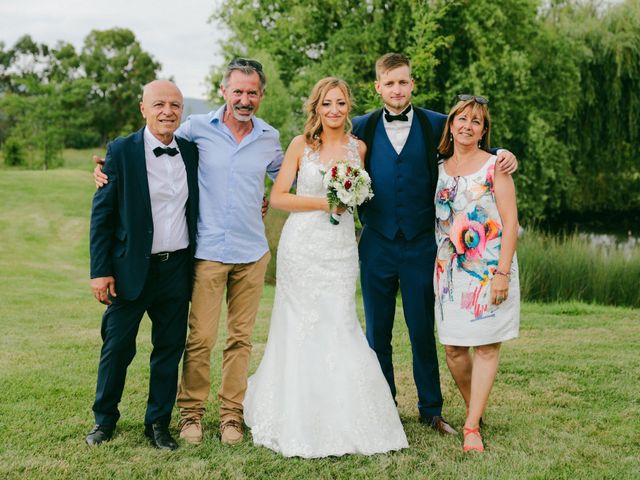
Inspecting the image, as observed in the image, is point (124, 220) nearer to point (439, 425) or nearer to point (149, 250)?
point (149, 250)

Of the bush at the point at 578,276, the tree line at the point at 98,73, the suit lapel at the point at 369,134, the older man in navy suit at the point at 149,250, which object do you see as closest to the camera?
the older man in navy suit at the point at 149,250

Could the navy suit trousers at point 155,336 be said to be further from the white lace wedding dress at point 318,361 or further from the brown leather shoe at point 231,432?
the white lace wedding dress at point 318,361

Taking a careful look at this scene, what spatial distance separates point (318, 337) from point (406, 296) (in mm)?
644

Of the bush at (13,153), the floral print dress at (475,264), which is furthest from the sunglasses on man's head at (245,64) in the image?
the bush at (13,153)

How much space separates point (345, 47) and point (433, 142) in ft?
45.5

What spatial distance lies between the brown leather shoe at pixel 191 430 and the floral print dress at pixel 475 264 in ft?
5.49

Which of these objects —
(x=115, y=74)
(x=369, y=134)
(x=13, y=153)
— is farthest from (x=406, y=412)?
(x=115, y=74)

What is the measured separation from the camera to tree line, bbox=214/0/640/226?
16828 mm

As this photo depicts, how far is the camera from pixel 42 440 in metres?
4.24

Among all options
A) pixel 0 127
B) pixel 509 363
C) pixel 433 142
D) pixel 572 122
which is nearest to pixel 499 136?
pixel 572 122

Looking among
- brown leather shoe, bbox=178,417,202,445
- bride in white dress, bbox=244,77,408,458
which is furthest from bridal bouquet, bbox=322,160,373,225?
brown leather shoe, bbox=178,417,202,445

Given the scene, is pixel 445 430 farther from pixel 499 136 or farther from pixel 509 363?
pixel 499 136

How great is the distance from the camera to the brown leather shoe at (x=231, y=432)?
14.0 ft

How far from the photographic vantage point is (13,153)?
33.7m
